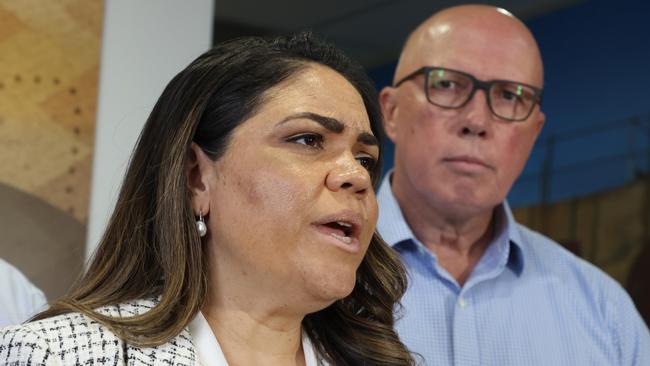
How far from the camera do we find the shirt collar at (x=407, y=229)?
2.38 meters

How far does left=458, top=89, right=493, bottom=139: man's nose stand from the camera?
7.98ft

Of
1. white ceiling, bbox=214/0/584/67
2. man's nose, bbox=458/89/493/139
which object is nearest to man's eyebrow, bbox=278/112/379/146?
man's nose, bbox=458/89/493/139

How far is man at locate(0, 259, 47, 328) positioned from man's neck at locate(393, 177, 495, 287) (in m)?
0.92

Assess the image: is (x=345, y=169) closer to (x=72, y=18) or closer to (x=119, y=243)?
(x=119, y=243)

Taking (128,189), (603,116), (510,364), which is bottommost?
(510,364)

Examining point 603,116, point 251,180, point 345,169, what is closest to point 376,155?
point 345,169

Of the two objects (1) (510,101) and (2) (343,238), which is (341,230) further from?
(1) (510,101)

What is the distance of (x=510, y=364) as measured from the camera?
227cm

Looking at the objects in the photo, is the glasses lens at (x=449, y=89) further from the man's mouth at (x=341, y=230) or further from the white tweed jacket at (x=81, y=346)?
the white tweed jacket at (x=81, y=346)

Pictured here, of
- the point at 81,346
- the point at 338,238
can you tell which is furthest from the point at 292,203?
the point at 81,346

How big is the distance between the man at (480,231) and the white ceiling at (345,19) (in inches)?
60.5

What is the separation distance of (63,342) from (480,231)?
1.35 m

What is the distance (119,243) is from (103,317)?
0.17 metres

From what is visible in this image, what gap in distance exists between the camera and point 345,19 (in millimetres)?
4262
